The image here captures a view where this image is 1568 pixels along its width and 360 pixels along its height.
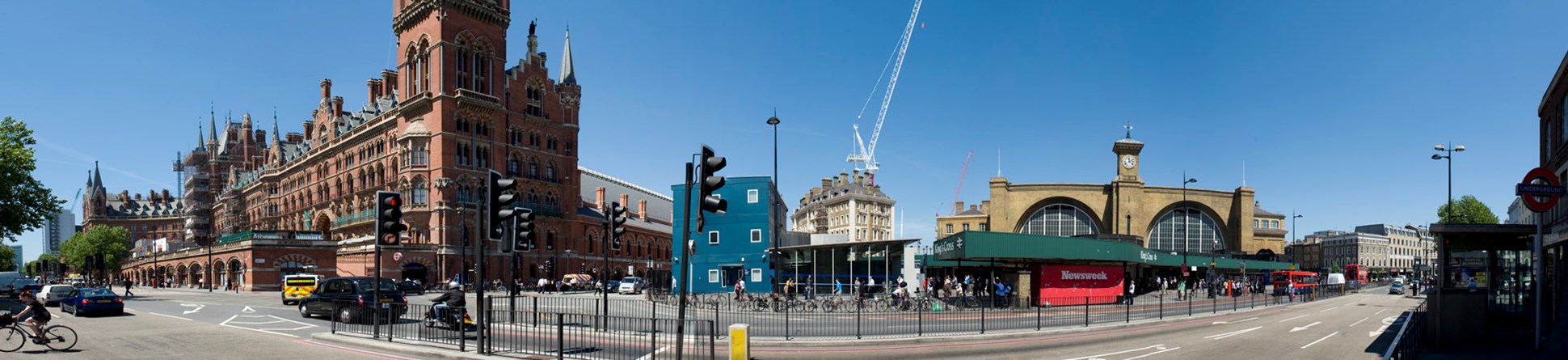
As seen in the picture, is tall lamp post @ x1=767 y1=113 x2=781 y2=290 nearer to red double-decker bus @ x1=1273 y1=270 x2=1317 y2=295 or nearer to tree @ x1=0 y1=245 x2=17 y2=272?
red double-decker bus @ x1=1273 y1=270 x2=1317 y2=295

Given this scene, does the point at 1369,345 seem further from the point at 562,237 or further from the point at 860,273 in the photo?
the point at 562,237

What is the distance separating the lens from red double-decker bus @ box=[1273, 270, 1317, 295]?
50791 mm

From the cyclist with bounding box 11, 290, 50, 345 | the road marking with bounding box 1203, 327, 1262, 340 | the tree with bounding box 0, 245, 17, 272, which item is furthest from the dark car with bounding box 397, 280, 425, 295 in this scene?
the tree with bounding box 0, 245, 17, 272

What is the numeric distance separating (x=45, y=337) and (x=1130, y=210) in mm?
84781

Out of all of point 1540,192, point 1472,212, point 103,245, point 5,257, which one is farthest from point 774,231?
point 5,257

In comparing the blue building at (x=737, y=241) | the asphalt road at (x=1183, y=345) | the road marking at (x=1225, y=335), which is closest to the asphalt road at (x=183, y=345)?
the asphalt road at (x=1183, y=345)

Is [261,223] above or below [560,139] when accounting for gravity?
below

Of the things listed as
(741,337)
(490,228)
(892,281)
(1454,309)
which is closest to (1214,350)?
(1454,309)

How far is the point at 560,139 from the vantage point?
7450 centimetres

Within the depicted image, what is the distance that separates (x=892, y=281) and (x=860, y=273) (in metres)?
1.71

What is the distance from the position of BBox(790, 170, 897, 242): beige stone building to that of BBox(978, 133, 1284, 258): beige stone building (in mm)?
35022

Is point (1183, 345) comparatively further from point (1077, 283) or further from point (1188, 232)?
point (1188, 232)

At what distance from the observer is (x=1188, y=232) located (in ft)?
293

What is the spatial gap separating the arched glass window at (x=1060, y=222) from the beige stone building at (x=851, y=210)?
34755 mm
